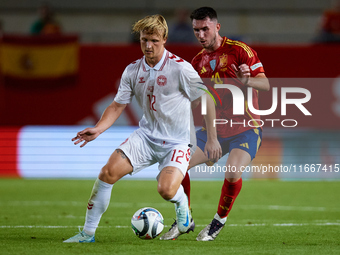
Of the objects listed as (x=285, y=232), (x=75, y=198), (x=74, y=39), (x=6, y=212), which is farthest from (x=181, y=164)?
(x=74, y=39)

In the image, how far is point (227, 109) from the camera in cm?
684

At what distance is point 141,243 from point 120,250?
0.51 meters

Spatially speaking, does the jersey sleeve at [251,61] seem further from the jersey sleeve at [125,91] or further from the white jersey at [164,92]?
the jersey sleeve at [125,91]

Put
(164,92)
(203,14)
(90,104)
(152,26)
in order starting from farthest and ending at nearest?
(90,104), (203,14), (164,92), (152,26)

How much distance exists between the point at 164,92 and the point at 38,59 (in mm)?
7861

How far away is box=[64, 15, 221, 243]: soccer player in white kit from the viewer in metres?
5.83

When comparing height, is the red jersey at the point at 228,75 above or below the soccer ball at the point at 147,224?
above

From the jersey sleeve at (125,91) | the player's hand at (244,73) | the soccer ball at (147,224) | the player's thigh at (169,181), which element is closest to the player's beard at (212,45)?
the player's hand at (244,73)

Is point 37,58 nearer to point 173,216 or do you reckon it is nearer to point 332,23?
point 173,216

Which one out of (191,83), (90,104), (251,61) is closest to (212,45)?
(251,61)

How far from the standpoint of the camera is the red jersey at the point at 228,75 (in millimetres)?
6727

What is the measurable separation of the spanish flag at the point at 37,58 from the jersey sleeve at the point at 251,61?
7.23 metres

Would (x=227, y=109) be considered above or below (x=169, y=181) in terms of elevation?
above

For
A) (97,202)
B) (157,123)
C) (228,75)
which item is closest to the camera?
(97,202)
